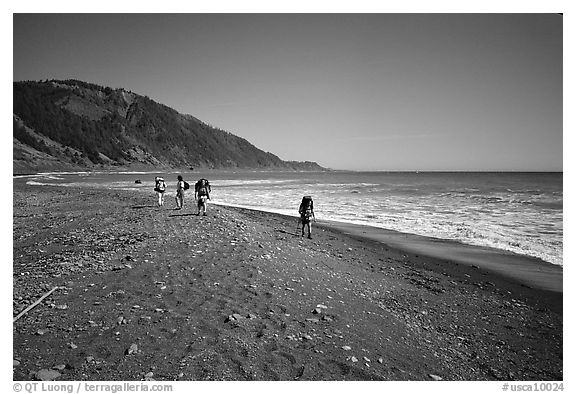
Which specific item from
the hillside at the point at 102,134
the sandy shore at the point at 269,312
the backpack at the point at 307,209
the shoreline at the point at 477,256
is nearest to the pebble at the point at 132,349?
the sandy shore at the point at 269,312

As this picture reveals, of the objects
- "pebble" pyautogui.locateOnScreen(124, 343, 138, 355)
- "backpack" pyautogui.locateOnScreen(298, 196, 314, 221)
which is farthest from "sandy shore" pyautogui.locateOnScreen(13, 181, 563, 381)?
"backpack" pyautogui.locateOnScreen(298, 196, 314, 221)

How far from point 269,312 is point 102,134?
150 meters

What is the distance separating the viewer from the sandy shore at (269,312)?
4230 mm

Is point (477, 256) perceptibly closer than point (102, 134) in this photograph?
Yes

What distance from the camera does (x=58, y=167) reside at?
80375 millimetres

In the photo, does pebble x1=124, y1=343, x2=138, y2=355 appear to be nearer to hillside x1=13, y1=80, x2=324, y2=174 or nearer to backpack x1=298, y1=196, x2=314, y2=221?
backpack x1=298, y1=196, x2=314, y2=221

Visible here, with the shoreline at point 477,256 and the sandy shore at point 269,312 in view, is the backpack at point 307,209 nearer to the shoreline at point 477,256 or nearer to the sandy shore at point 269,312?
the sandy shore at point 269,312

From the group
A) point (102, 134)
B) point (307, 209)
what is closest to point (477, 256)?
point (307, 209)

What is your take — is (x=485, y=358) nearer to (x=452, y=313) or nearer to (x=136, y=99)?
(x=452, y=313)

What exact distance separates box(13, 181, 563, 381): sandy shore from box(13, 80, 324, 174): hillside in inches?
2619

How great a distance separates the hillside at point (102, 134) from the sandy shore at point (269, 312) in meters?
66.5

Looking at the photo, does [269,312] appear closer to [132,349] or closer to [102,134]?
[132,349]

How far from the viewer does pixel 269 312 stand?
17.5 ft
